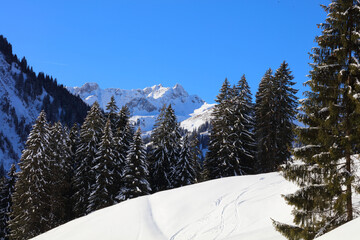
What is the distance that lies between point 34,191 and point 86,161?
6.82 m

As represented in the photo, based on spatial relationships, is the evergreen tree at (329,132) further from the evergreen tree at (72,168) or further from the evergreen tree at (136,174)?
the evergreen tree at (72,168)

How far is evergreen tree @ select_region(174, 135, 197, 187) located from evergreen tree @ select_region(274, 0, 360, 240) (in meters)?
24.0

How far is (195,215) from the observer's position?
57.8 feet

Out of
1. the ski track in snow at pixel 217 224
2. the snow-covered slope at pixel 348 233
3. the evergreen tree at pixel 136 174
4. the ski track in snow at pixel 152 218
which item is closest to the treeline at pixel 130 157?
the evergreen tree at pixel 136 174

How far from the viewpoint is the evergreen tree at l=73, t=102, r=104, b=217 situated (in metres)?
32.2

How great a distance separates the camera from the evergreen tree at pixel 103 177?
2941cm

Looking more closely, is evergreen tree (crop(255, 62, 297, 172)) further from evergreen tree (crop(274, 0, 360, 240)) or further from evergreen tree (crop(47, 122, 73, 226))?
evergreen tree (crop(47, 122, 73, 226))

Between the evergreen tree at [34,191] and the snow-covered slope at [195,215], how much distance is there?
9.93 m

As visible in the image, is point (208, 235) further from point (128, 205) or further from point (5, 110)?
point (5, 110)

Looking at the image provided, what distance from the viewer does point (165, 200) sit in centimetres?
2050

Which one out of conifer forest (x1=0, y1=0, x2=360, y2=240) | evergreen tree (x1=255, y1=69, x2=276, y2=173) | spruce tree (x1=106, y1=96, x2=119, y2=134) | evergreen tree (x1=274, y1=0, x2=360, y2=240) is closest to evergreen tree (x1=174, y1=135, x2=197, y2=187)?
conifer forest (x1=0, y1=0, x2=360, y2=240)

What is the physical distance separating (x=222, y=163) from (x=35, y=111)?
20095cm

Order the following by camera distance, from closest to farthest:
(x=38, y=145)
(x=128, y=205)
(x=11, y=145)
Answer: (x=128, y=205) < (x=38, y=145) < (x=11, y=145)

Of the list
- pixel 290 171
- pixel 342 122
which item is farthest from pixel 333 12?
pixel 290 171
